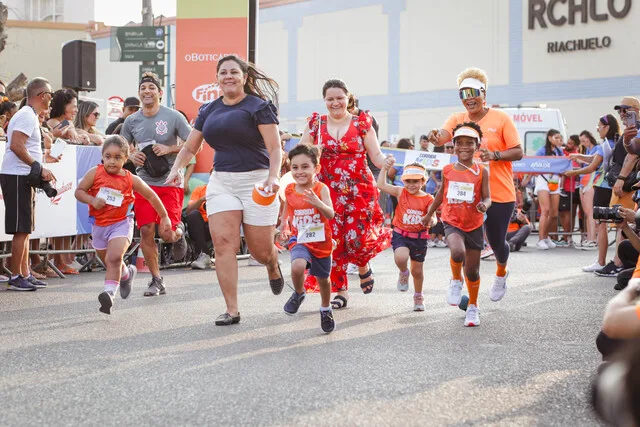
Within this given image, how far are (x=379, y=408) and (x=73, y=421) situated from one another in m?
1.35

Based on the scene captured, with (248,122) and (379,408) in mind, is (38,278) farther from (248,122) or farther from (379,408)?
(379,408)

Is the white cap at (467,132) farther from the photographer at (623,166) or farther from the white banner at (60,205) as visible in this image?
the white banner at (60,205)

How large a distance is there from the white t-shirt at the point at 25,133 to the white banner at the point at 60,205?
148 centimetres

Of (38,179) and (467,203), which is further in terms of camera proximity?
(38,179)

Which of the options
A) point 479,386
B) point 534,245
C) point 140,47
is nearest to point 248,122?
point 479,386

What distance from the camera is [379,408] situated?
14.9 ft

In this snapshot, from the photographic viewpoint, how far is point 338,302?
27.8 feet

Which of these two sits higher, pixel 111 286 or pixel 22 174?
pixel 22 174

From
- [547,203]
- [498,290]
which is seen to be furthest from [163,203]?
[547,203]

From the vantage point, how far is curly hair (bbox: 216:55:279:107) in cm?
755

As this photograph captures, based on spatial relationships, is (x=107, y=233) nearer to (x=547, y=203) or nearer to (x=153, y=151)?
(x=153, y=151)

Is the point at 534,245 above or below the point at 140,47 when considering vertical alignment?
below

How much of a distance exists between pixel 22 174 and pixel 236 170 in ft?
10.4

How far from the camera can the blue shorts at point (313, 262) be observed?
284 inches
